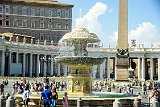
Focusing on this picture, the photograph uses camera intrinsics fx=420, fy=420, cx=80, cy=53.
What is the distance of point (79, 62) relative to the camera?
2161 cm

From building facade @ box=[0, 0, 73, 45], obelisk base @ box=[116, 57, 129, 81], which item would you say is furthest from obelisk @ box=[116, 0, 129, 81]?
building facade @ box=[0, 0, 73, 45]

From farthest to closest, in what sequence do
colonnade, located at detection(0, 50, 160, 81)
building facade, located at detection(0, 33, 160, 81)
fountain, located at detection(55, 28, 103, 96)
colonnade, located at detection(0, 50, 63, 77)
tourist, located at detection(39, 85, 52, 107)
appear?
colonnade, located at detection(0, 50, 160, 81) < building facade, located at detection(0, 33, 160, 81) < colonnade, located at detection(0, 50, 63, 77) < fountain, located at detection(55, 28, 103, 96) < tourist, located at detection(39, 85, 52, 107)

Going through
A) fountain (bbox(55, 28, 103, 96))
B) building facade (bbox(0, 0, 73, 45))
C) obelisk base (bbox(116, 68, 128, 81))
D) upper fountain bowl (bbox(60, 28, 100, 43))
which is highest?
building facade (bbox(0, 0, 73, 45))

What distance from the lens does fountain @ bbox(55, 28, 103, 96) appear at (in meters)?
21.6

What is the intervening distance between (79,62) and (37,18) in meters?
73.2

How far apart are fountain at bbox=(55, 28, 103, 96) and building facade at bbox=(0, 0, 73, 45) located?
65.1 meters

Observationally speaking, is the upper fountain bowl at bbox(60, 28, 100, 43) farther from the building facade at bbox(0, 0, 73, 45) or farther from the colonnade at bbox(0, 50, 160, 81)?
the building facade at bbox(0, 0, 73, 45)

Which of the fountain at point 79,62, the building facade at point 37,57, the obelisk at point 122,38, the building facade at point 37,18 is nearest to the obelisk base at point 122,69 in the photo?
the obelisk at point 122,38

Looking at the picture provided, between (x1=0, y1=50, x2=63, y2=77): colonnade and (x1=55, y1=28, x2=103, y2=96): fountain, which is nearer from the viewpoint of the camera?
(x1=55, y1=28, x2=103, y2=96): fountain

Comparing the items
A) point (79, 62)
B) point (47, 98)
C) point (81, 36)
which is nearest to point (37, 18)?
point (81, 36)

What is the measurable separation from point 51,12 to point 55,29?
4.40m

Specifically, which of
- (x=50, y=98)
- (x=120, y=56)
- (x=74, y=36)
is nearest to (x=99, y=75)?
(x=120, y=56)

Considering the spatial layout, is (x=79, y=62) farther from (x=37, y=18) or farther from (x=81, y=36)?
(x=37, y=18)

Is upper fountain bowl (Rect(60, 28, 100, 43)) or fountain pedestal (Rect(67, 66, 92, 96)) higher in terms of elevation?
upper fountain bowl (Rect(60, 28, 100, 43))
